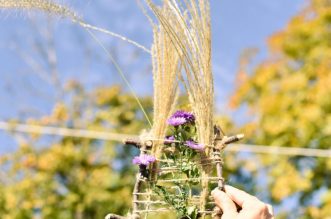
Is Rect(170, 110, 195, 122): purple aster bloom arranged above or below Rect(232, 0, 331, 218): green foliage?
below

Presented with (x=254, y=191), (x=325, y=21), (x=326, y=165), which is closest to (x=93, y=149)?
(x=254, y=191)

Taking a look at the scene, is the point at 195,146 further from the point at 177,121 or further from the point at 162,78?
the point at 162,78

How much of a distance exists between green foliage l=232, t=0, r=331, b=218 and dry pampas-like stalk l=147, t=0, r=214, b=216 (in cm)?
634

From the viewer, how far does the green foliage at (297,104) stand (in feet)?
26.4

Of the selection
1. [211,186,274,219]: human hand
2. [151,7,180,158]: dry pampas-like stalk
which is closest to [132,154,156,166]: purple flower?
[151,7,180,158]: dry pampas-like stalk

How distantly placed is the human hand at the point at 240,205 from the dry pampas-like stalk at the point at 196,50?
0.13 m

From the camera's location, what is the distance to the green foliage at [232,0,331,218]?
805 cm

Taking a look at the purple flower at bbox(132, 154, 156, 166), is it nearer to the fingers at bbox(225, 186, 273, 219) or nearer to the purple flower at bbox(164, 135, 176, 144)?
the purple flower at bbox(164, 135, 176, 144)

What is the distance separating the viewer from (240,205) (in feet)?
4.12

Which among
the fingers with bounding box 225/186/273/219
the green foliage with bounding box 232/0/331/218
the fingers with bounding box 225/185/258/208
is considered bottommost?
the fingers with bounding box 225/186/273/219

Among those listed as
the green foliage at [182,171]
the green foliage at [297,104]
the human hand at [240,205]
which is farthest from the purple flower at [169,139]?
the green foliage at [297,104]

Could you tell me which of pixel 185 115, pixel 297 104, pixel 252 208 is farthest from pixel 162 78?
pixel 297 104

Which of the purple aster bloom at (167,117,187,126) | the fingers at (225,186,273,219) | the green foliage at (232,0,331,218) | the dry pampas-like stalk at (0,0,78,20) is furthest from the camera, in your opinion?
the green foliage at (232,0,331,218)

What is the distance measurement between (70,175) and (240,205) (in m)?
7.91
